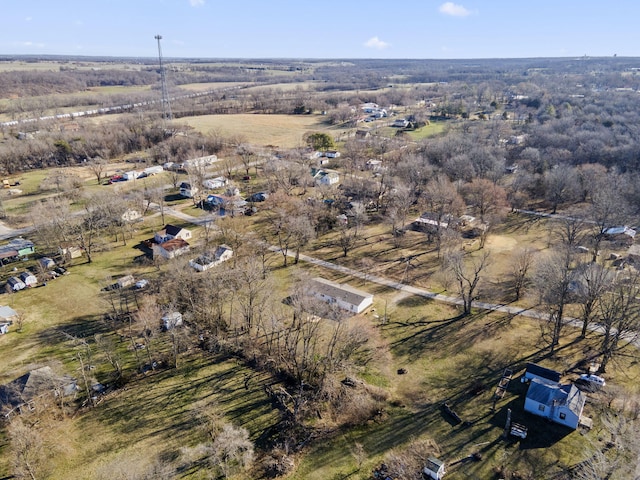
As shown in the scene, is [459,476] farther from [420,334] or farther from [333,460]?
[420,334]

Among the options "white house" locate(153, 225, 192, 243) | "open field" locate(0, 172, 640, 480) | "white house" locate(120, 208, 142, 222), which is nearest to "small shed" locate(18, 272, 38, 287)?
"open field" locate(0, 172, 640, 480)

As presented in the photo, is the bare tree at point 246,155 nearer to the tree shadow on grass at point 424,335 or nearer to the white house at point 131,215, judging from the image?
the white house at point 131,215

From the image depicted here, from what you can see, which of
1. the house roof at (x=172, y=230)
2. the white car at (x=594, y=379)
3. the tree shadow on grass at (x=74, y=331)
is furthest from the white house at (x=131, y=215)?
the white car at (x=594, y=379)

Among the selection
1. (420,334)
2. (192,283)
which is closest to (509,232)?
(420,334)

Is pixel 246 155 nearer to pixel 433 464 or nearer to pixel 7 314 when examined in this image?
pixel 7 314

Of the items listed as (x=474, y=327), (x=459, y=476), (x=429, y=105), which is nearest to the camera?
(x=459, y=476)

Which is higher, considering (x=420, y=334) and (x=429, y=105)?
(x=429, y=105)

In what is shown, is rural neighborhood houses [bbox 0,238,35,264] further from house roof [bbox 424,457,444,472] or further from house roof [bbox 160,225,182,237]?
house roof [bbox 424,457,444,472]
